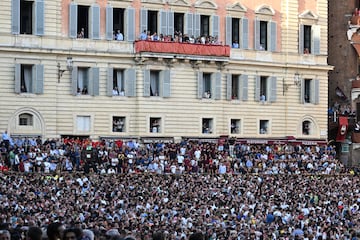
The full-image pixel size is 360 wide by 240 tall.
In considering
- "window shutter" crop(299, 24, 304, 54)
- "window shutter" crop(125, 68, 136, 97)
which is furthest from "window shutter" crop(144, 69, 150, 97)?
"window shutter" crop(299, 24, 304, 54)

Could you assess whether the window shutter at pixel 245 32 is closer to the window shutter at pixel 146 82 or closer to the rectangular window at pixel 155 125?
the window shutter at pixel 146 82

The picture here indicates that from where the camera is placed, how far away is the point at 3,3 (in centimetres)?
5722

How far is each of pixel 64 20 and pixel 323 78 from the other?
1951 cm

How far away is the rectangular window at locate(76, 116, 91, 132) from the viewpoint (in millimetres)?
60094

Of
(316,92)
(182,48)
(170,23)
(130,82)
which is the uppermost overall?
(170,23)

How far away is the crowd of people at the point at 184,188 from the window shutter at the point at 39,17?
6.62 meters

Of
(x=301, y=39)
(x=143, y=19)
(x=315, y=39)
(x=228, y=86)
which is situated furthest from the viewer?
(x=315, y=39)

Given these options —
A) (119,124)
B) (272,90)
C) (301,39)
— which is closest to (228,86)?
(272,90)

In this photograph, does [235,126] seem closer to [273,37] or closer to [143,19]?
[273,37]

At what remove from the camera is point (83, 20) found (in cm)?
6094

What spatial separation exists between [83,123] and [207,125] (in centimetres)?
877

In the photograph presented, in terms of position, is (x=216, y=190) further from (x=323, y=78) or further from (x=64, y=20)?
(x=323, y=78)

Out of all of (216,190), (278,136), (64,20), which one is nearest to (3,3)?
(64,20)

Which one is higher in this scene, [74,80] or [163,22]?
[163,22]
